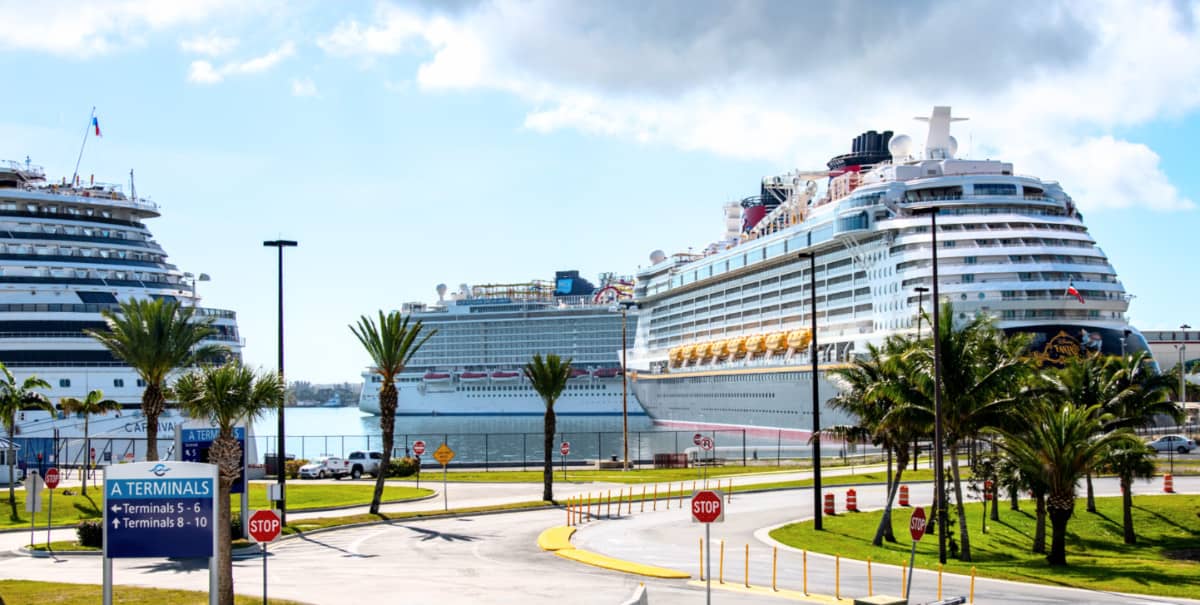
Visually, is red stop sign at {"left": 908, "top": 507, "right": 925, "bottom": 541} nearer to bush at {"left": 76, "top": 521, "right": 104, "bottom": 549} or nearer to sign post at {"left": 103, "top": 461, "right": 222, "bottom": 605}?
sign post at {"left": 103, "top": 461, "right": 222, "bottom": 605}

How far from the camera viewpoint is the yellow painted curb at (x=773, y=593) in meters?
20.7

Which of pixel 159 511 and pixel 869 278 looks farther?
pixel 869 278

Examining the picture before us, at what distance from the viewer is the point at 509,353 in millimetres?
169375

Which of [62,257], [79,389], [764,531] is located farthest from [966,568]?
[62,257]

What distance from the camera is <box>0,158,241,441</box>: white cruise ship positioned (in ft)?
205

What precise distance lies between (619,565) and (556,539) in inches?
209

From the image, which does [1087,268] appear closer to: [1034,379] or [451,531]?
[1034,379]

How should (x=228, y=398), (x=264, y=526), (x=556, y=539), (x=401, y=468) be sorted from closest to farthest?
(x=264, y=526) < (x=228, y=398) < (x=556, y=539) < (x=401, y=468)

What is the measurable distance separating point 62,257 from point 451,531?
1753 inches

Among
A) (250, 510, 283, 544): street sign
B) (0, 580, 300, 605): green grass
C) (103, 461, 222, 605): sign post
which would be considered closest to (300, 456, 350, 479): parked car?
(0, 580, 300, 605): green grass

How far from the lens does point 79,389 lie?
205 feet

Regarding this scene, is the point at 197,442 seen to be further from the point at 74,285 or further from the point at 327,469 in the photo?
the point at 74,285

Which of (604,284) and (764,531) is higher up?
(604,284)

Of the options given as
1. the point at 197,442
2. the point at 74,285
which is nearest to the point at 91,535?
the point at 197,442
